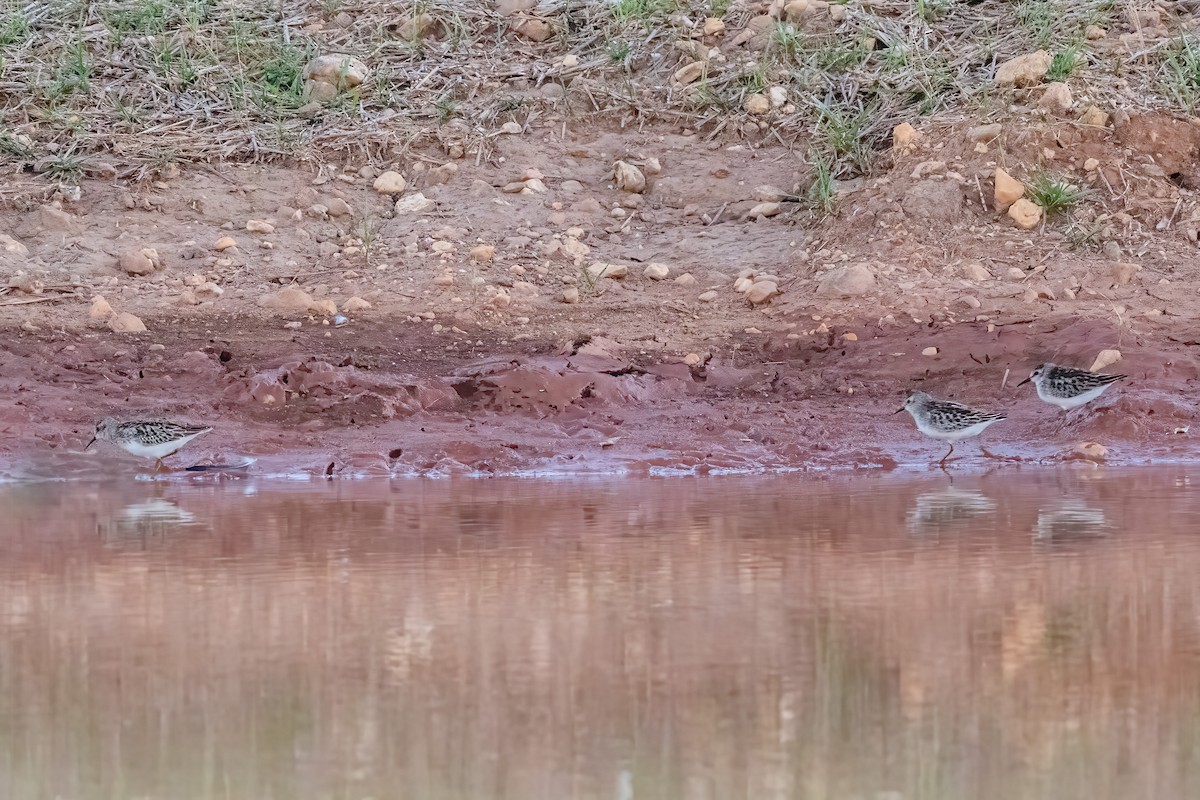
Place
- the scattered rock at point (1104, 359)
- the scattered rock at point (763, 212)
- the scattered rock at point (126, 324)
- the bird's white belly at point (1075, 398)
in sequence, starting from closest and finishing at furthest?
the bird's white belly at point (1075, 398) → the scattered rock at point (1104, 359) → the scattered rock at point (126, 324) → the scattered rock at point (763, 212)

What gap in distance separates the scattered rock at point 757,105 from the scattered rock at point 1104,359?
158 inches

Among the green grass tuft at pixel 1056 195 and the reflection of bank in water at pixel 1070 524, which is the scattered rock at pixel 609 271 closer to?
the green grass tuft at pixel 1056 195

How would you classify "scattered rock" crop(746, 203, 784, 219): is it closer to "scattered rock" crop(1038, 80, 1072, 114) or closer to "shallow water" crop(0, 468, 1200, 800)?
"scattered rock" crop(1038, 80, 1072, 114)

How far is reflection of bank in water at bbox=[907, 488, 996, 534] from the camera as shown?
18.2 ft

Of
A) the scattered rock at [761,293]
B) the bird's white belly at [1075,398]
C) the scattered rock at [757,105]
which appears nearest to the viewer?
the bird's white belly at [1075,398]

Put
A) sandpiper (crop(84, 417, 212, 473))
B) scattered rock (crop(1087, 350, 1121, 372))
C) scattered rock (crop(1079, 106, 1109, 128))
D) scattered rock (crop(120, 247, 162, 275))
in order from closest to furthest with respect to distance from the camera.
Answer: sandpiper (crop(84, 417, 212, 473)) → scattered rock (crop(1087, 350, 1121, 372)) → scattered rock (crop(120, 247, 162, 275)) → scattered rock (crop(1079, 106, 1109, 128))

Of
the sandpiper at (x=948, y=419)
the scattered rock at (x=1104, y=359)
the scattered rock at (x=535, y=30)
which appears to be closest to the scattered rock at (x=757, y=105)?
the scattered rock at (x=535, y=30)

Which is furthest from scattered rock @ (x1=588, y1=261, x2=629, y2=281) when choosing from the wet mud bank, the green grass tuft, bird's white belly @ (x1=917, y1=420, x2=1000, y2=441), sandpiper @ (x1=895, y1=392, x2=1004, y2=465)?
bird's white belly @ (x1=917, y1=420, x2=1000, y2=441)

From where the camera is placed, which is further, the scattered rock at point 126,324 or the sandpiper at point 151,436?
the scattered rock at point 126,324

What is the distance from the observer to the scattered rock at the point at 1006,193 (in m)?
10.5

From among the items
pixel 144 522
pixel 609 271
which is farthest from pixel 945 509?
pixel 609 271

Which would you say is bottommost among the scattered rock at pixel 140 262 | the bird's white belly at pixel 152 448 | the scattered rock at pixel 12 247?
the bird's white belly at pixel 152 448

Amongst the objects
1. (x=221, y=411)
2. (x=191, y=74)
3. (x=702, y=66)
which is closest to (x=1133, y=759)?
(x=221, y=411)

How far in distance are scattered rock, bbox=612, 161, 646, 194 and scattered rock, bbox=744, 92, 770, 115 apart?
1.09 metres
